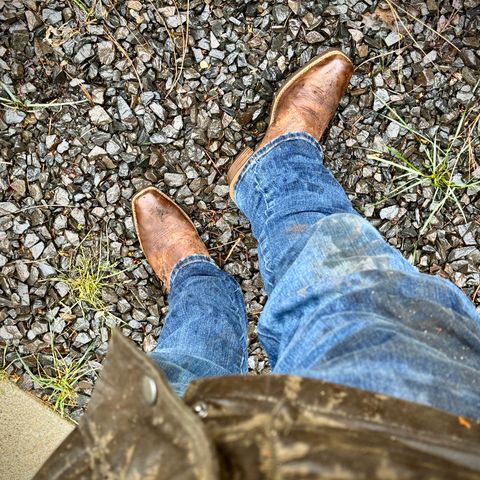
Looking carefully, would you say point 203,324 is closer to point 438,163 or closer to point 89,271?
point 89,271

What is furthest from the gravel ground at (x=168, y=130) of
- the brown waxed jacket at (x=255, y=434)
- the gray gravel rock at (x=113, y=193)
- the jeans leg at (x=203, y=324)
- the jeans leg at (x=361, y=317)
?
the brown waxed jacket at (x=255, y=434)

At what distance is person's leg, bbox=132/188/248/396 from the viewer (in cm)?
139

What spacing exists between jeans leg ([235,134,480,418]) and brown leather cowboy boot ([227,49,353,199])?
0.28 meters

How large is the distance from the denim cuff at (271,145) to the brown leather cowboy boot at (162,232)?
0.22 meters

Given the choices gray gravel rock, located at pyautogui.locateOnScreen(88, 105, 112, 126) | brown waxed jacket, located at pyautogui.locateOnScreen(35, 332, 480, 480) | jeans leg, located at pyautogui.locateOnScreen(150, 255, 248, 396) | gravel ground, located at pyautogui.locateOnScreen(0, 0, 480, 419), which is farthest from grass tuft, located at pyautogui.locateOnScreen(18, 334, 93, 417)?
brown waxed jacket, located at pyautogui.locateOnScreen(35, 332, 480, 480)

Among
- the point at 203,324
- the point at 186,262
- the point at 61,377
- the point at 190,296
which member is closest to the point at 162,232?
the point at 186,262

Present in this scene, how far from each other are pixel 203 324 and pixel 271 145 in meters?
0.54

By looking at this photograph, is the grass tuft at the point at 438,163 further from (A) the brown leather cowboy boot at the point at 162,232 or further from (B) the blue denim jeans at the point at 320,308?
(A) the brown leather cowboy boot at the point at 162,232

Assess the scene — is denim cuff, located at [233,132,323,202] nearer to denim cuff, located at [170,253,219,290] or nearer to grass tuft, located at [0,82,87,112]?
denim cuff, located at [170,253,219,290]

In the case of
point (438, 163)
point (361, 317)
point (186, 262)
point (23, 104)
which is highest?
point (23, 104)

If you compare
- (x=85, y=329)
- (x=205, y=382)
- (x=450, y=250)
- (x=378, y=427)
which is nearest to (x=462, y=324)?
(x=378, y=427)

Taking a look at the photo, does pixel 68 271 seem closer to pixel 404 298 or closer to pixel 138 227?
pixel 138 227

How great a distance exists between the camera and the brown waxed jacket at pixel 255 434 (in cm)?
73

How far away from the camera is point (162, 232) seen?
1.64 meters
